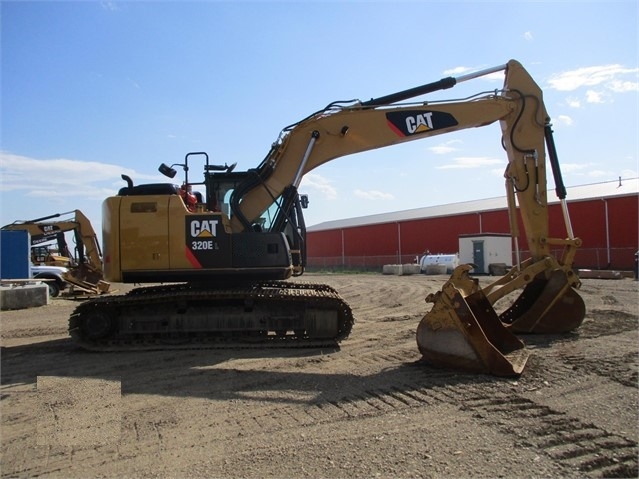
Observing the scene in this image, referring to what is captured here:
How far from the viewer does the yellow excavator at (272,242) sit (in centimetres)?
879

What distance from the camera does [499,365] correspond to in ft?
20.4

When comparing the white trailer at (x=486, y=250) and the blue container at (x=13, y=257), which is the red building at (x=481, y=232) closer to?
the white trailer at (x=486, y=250)

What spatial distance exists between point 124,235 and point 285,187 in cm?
288

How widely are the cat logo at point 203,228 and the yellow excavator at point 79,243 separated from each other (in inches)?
520

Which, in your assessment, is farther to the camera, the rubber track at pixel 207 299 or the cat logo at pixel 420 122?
the cat logo at pixel 420 122

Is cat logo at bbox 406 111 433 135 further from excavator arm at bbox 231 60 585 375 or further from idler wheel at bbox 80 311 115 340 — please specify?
idler wheel at bbox 80 311 115 340

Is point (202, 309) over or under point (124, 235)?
under

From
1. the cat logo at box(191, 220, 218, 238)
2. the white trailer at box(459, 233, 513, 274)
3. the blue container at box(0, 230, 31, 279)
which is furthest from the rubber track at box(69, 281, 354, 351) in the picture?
the white trailer at box(459, 233, 513, 274)

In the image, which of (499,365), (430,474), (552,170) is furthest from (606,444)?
(552,170)

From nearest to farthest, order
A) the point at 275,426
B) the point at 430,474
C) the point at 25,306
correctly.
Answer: the point at 430,474, the point at 275,426, the point at 25,306

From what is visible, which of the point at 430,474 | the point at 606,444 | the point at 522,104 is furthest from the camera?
the point at 522,104

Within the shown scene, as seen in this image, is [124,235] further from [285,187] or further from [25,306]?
[25,306]

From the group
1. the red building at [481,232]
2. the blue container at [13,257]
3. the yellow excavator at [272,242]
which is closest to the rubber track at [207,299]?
the yellow excavator at [272,242]

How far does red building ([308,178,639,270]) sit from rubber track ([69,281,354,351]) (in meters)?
20.7
